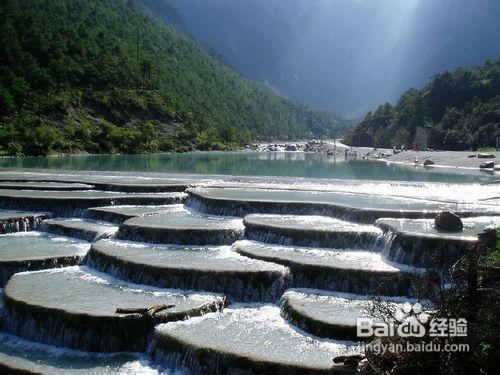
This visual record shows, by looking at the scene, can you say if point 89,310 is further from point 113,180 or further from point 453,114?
point 453,114

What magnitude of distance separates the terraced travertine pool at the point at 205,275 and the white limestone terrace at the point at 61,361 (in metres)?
0.04

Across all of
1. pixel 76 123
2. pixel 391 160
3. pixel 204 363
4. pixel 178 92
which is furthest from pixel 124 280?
pixel 178 92

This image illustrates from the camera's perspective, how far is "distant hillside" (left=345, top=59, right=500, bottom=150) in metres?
81.2

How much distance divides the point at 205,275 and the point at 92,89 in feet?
287

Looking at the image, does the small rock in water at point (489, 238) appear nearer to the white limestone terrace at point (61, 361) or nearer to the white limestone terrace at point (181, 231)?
the white limestone terrace at point (181, 231)

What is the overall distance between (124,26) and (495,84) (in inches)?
3804

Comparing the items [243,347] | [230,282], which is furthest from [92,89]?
[243,347]

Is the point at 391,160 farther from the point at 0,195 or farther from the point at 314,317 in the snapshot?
the point at 314,317

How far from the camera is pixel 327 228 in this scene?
58.9ft

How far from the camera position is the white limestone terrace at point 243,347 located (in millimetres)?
10000

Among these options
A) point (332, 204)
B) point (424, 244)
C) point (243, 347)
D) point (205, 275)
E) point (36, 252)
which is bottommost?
point (243, 347)

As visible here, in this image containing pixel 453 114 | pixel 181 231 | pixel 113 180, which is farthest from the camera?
pixel 453 114

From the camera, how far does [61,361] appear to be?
1118cm

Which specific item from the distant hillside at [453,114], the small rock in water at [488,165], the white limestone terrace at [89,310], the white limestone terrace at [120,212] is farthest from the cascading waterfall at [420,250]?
the distant hillside at [453,114]
